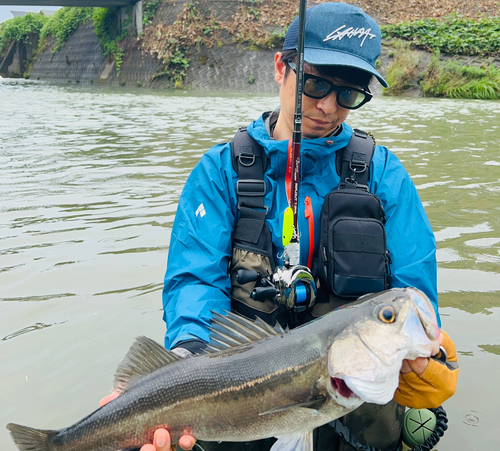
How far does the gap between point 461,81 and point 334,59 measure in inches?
793

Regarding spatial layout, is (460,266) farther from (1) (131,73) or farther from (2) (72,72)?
(2) (72,72)

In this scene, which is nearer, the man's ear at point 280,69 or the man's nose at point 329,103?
the man's nose at point 329,103

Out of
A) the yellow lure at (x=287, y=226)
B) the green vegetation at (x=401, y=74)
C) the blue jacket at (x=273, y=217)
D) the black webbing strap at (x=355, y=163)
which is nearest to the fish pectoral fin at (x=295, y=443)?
the blue jacket at (x=273, y=217)

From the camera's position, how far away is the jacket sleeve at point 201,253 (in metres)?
2.51

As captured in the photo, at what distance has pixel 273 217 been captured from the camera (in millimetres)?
2885

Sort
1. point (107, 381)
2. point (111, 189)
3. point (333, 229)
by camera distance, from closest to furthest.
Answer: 1. point (333, 229)
2. point (107, 381)
3. point (111, 189)

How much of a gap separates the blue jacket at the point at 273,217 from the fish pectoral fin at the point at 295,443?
82 centimetres

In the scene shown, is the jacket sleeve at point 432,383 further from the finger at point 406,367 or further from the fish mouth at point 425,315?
the fish mouth at point 425,315

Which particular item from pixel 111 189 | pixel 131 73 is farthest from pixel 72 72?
pixel 111 189

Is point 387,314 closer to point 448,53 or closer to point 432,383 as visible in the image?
point 432,383

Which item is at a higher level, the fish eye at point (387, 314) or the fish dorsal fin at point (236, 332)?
the fish eye at point (387, 314)

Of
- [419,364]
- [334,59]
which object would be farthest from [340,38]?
[419,364]

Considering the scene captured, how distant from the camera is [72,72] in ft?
127

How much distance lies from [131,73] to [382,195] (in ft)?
105
